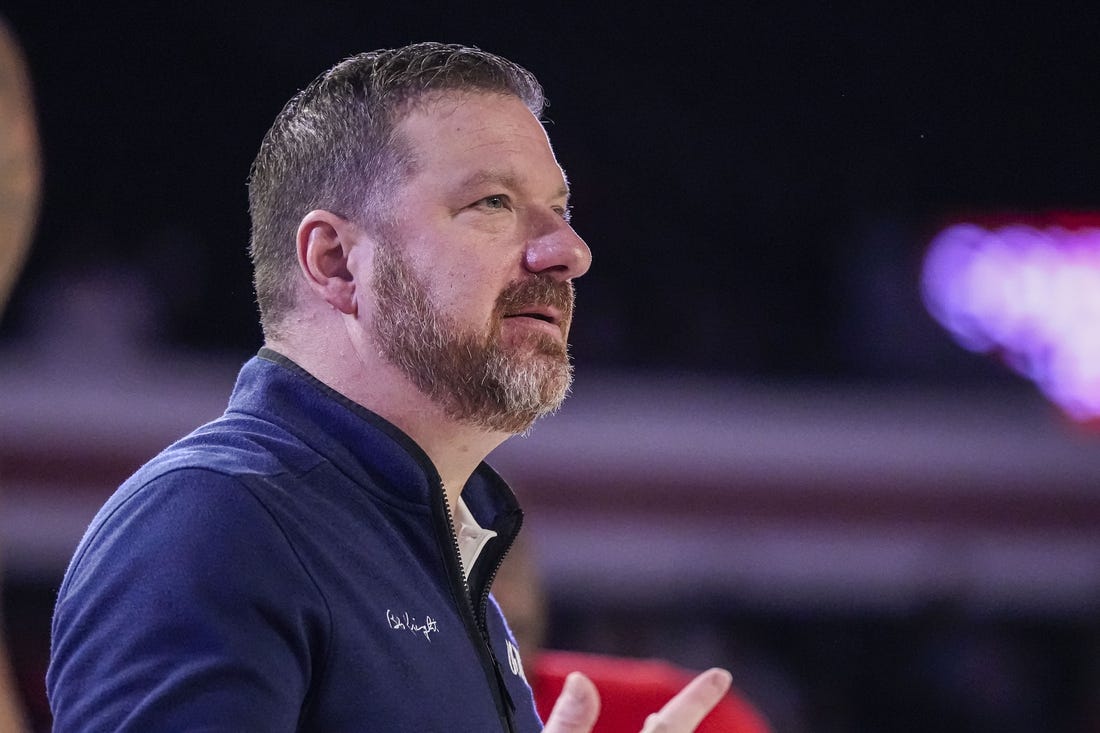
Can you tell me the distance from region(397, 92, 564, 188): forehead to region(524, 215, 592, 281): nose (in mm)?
73

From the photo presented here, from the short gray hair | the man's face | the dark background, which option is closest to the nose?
the man's face

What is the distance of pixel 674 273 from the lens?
749 centimetres

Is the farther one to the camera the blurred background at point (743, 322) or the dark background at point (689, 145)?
the dark background at point (689, 145)

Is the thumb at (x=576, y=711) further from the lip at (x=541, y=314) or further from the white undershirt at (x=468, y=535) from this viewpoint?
the lip at (x=541, y=314)

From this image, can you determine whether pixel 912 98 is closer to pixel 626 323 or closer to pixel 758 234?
pixel 758 234

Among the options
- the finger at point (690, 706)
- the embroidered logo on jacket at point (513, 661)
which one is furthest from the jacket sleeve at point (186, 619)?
the embroidered logo on jacket at point (513, 661)

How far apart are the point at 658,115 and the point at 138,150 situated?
2748 millimetres

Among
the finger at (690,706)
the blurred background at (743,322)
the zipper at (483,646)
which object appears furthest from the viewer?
the blurred background at (743,322)

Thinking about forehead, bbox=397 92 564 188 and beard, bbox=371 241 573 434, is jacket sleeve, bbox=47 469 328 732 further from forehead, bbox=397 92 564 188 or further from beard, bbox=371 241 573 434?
forehead, bbox=397 92 564 188

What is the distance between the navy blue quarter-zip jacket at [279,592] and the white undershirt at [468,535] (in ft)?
0.13

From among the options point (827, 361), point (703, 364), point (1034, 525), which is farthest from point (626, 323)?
point (1034, 525)

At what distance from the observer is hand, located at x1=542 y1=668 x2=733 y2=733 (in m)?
1.17

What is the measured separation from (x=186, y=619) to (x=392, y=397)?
45 cm

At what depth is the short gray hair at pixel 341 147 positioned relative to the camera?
1563mm
